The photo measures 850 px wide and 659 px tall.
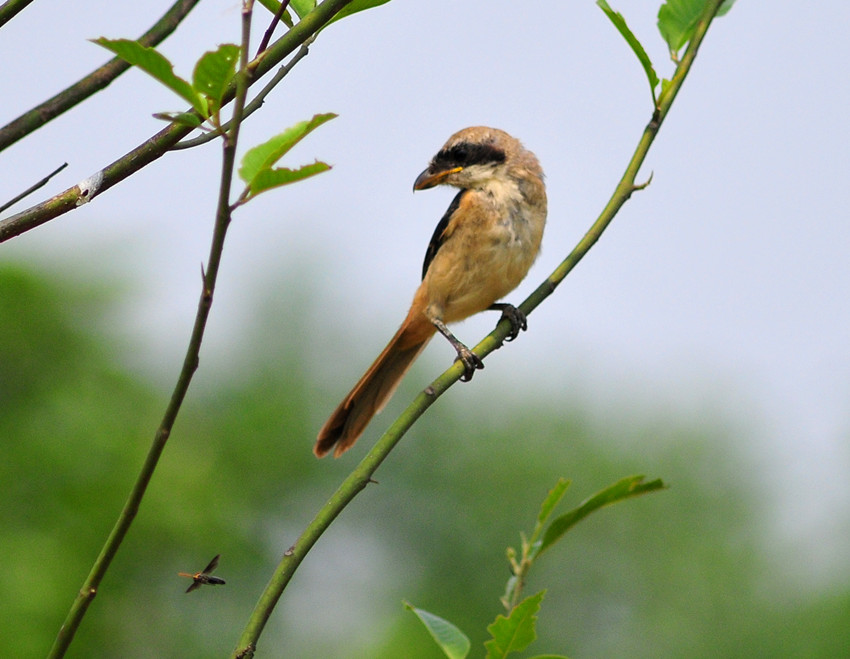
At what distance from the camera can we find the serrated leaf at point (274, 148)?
1.24m

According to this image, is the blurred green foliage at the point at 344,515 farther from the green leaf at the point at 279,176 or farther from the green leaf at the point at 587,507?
the green leaf at the point at 279,176

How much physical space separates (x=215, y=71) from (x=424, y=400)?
0.86 metres

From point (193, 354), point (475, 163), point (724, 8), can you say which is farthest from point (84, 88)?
point (475, 163)

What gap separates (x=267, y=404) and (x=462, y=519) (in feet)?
18.2

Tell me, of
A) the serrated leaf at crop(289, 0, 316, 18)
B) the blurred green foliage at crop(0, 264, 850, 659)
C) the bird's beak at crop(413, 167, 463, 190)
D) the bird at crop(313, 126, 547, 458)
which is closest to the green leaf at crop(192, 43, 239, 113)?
the serrated leaf at crop(289, 0, 316, 18)

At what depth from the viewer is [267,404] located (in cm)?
2138

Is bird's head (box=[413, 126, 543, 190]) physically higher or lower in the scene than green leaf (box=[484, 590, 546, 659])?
higher

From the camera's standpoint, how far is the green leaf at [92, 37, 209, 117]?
1.16 meters

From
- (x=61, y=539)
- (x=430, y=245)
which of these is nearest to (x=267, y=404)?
(x=61, y=539)

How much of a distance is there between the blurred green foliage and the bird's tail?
447 inches

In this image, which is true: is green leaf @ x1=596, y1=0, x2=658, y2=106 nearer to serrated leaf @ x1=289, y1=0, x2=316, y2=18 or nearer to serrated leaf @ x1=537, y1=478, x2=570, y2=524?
serrated leaf @ x1=289, y1=0, x2=316, y2=18

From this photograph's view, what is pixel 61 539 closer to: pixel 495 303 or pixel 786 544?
pixel 495 303

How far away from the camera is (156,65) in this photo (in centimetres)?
120

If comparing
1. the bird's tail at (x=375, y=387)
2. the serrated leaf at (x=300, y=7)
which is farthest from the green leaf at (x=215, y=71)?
the bird's tail at (x=375, y=387)
